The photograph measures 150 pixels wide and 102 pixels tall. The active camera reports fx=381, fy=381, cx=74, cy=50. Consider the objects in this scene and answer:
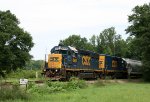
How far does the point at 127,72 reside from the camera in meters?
63.8

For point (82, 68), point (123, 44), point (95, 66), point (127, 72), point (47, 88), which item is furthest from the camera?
point (123, 44)

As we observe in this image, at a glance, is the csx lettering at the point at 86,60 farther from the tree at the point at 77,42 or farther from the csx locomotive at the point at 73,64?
the tree at the point at 77,42

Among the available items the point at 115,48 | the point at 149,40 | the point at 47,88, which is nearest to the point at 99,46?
the point at 115,48

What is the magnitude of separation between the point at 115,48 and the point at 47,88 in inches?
4350

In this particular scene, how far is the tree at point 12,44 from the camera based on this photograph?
46.5m

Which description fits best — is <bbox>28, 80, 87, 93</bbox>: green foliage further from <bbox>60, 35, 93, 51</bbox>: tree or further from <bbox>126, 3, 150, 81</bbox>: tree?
<bbox>60, 35, 93, 51</bbox>: tree

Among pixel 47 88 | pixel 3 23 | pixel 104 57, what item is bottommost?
pixel 47 88

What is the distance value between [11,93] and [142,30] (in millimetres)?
36424

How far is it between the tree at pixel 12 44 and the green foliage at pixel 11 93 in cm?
2351

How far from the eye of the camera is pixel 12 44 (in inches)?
1905

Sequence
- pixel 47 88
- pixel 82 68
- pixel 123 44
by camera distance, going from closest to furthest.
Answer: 1. pixel 47 88
2. pixel 82 68
3. pixel 123 44

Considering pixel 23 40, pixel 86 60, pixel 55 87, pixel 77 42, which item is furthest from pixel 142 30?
pixel 77 42

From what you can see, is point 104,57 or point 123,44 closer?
point 104,57

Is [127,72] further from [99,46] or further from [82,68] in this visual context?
[99,46]
